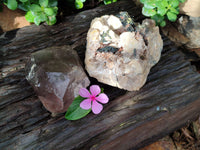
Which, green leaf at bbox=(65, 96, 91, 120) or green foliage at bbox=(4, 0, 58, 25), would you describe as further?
green foliage at bbox=(4, 0, 58, 25)

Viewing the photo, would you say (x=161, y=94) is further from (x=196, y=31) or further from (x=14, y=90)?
(x=14, y=90)

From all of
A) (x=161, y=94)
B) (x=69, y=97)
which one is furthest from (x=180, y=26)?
(x=69, y=97)

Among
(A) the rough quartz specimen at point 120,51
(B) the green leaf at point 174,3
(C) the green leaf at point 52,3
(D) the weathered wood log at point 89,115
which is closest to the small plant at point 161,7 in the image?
(B) the green leaf at point 174,3

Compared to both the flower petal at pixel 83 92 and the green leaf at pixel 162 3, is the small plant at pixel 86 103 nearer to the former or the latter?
the flower petal at pixel 83 92

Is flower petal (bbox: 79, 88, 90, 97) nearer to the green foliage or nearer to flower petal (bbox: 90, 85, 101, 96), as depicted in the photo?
flower petal (bbox: 90, 85, 101, 96)

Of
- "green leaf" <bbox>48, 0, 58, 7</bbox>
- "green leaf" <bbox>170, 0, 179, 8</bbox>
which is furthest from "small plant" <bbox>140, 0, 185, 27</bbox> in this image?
"green leaf" <bbox>48, 0, 58, 7</bbox>

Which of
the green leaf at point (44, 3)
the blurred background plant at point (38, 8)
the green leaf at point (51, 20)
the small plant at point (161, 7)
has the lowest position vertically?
the green leaf at point (51, 20)

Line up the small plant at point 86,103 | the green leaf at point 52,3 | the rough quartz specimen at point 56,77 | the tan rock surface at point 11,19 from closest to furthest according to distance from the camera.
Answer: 1. the rough quartz specimen at point 56,77
2. the small plant at point 86,103
3. the green leaf at point 52,3
4. the tan rock surface at point 11,19
